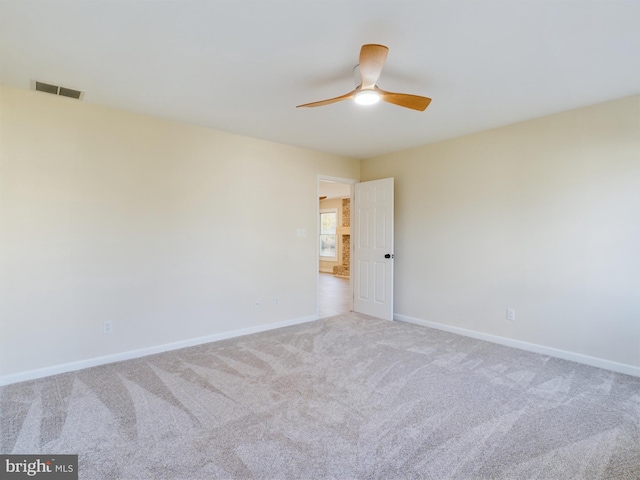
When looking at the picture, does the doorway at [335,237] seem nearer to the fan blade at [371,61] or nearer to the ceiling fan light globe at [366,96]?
the ceiling fan light globe at [366,96]

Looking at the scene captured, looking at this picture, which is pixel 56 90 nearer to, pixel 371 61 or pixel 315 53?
pixel 315 53

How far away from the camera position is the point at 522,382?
2.73 m

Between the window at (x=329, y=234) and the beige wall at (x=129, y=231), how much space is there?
6.24 metres

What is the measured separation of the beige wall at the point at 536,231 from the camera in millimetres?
2936

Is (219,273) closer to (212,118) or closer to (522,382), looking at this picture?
(212,118)

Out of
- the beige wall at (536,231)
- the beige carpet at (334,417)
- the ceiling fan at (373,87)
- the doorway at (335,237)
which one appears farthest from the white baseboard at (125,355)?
the doorway at (335,237)

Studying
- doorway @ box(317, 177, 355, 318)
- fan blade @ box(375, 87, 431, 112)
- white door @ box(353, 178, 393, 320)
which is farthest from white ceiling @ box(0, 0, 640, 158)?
doorway @ box(317, 177, 355, 318)

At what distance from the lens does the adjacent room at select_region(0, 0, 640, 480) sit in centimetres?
187

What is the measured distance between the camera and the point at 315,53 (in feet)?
7.29

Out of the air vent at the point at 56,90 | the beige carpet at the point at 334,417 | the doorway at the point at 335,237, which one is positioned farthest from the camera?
the doorway at the point at 335,237

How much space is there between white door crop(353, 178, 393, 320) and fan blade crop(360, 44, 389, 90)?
8.77ft

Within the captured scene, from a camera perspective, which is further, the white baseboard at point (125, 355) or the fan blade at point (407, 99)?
the white baseboard at point (125, 355)

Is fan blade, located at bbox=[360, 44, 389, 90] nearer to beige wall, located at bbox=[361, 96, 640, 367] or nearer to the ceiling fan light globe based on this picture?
the ceiling fan light globe

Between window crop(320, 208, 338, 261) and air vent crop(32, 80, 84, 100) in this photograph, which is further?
window crop(320, 208, 338, 261)
